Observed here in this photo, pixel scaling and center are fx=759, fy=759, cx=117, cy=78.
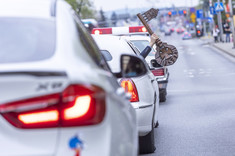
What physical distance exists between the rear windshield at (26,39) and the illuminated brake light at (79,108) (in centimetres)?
31

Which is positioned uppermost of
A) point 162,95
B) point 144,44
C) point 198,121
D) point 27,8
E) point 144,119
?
point 27,8

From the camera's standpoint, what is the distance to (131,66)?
4.52 meters

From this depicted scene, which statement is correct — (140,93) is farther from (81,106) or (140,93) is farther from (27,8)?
(81,106)

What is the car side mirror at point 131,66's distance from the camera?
4402mm

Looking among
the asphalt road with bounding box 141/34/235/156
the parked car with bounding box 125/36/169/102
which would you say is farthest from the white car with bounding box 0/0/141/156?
the parked car with bounding box 125/36/169/102

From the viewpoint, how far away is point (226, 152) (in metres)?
9.04

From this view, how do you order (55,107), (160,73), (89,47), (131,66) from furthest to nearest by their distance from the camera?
(160,73) < (131,66) < (89,47) < (55,107)

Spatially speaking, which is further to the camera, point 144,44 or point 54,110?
point 144,44

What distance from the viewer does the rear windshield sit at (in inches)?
140

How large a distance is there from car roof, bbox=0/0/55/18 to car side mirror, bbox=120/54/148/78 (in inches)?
21.0

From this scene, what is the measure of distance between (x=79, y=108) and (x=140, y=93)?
5486 millimetres

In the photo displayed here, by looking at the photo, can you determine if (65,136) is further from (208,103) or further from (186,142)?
(208,103)

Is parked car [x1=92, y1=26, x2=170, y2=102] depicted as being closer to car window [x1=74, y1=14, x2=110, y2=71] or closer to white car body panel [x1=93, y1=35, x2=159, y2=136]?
white car body panel [x1=93, y1=35, x2=159, y2=136]

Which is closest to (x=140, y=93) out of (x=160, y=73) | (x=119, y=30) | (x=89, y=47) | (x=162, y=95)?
(x=89, y=47)
